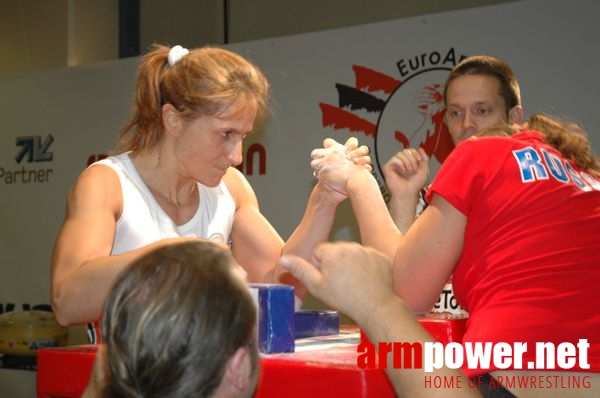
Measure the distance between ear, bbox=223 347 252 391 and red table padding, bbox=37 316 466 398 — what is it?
260 millimetres

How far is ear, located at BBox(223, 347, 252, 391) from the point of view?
33.5 inches

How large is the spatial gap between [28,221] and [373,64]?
218 cm

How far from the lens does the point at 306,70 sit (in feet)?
11.9

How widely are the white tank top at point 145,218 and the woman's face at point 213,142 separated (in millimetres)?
115

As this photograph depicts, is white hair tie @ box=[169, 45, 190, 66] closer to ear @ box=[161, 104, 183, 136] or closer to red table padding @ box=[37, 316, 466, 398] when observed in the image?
ear @ box=[161, 104, 183, 136]

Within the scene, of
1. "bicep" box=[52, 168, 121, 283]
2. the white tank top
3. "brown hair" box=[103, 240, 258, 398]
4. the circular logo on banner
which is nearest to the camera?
"brown hair" box=[103, 240, 258, 398]

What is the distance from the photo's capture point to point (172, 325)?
0.81 metres

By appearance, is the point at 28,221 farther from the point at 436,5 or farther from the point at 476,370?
the point at 476,370

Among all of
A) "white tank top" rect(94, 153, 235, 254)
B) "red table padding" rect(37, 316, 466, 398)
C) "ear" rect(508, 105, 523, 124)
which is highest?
"ear" rect(508, 105, 523, 124)

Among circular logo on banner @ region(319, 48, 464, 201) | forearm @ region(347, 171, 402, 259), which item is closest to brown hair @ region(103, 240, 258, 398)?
forearm @ region(347, 171, 402, 259)

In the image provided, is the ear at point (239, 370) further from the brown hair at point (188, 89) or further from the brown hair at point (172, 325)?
the brown hair at point (188, 89)

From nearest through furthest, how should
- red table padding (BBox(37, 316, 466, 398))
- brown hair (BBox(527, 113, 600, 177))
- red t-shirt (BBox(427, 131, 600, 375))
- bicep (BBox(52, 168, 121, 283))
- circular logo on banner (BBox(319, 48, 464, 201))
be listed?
1. red table padding (BBox(37, 316, 466, 398))
2. red t-shirt (BBox(427, 131, 600, 375))
3. brown hair (BBox(527, 113, 600, 177))
4. bicep (BBox(52, 168, 121, 283))
5. circular logo on banner (BBox(319, 48, 464, 201))

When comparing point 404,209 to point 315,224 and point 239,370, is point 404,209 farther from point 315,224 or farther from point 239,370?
Result: point 239,370

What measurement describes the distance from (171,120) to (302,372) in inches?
36.8
